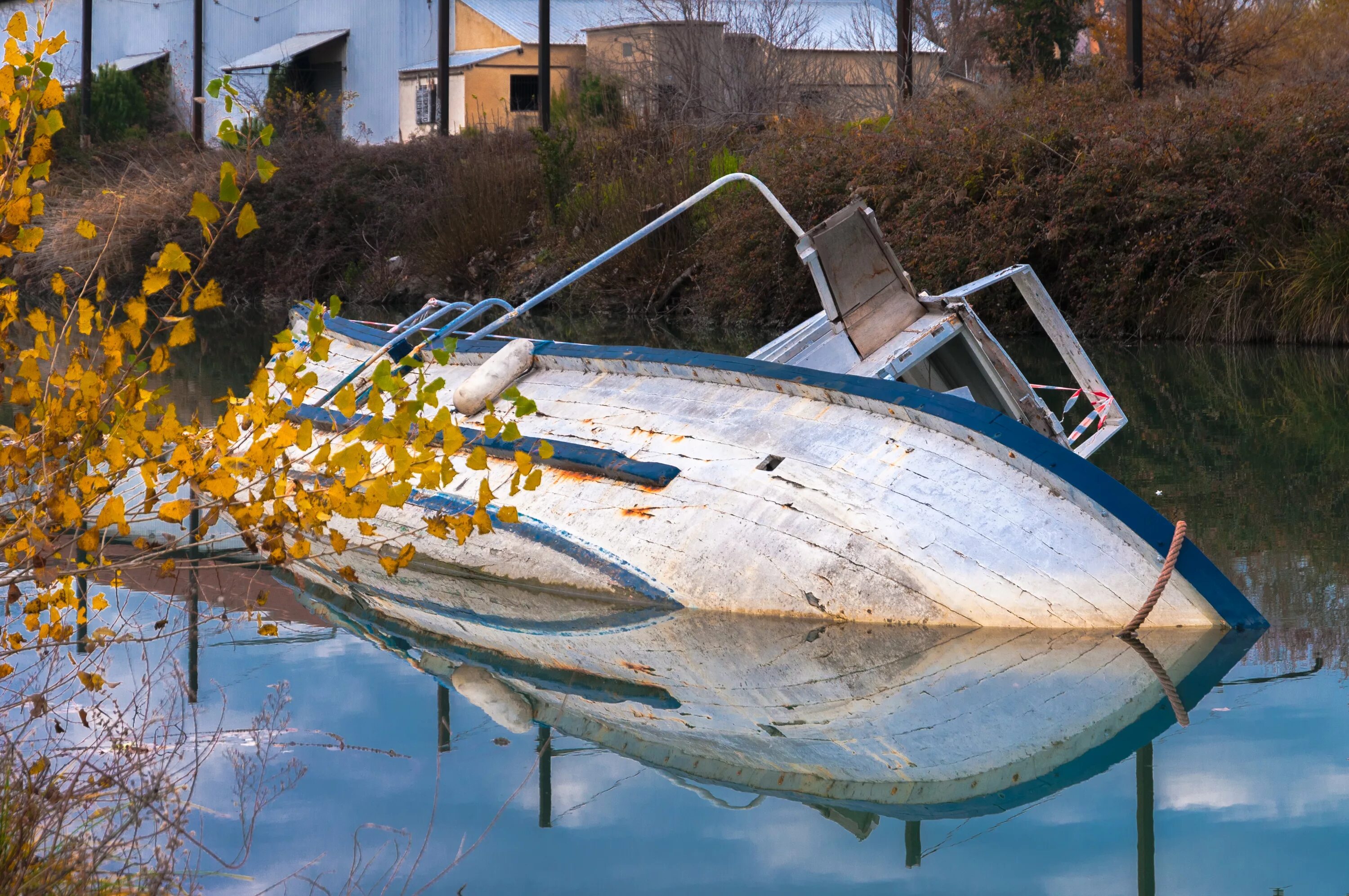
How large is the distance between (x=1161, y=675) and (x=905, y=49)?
1891cm

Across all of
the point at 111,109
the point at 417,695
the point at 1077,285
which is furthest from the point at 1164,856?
the point at 111,109

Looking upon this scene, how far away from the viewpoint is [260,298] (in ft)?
98.0

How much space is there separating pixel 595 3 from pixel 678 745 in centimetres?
4080

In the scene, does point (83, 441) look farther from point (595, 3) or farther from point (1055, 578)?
point (595, 3)

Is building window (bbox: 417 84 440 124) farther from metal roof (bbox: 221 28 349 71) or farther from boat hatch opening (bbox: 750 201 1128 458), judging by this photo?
boat hatch opening (bbox: 750 201 1128 458)

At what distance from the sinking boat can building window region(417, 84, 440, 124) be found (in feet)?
104

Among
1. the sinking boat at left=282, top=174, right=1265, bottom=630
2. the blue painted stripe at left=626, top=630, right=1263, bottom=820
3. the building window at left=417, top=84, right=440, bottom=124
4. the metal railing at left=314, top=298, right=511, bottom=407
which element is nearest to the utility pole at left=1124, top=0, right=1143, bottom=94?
the metal railing at left=314, top=298, right=511, bottom=407

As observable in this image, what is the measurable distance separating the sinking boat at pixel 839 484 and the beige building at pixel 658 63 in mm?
20070

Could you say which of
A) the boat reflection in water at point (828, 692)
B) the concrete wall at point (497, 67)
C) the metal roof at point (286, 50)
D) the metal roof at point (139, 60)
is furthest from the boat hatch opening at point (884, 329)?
the metal roof at point (139, 60)

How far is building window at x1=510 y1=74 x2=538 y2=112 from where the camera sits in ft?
126

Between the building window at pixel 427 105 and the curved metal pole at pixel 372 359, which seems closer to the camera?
the curved metal pole at pixel 372 359

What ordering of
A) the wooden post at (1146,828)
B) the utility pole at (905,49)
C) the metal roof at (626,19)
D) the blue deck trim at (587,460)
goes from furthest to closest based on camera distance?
the metal roof at (626,19) < the utility pole at (905,49) < the blue deck trim at (587,460) < the wooden post at (1146,828)

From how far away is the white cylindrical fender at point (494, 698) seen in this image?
499 centimetres

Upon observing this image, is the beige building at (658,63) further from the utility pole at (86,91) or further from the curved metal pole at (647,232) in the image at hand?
the curved metal pole at (647,232)
